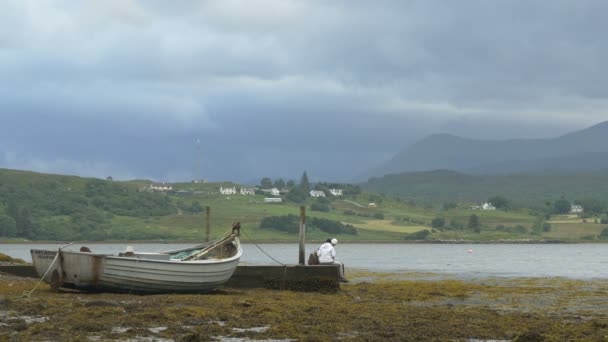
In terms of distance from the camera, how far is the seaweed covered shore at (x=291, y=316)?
910 inches

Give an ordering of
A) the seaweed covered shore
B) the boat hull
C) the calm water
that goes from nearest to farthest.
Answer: the seaweed covered shore, the boat hull, the calm water

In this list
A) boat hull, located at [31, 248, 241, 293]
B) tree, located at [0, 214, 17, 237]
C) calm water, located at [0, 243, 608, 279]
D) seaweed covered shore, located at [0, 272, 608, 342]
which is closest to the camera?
seaweed covered shore, located at [0, 272, 608, 342]

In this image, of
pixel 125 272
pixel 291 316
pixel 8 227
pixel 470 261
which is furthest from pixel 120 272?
pixel 8 227

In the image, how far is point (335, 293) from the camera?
1396 inches

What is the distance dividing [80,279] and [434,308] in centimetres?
1282

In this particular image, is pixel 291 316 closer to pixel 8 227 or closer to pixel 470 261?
pixel 470 261

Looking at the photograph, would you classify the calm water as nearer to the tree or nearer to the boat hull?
the tree

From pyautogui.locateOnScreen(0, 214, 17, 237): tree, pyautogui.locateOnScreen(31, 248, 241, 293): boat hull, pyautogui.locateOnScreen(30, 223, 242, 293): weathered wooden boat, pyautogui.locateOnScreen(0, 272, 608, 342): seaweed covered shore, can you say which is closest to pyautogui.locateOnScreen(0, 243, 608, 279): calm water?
pyautogui.locateOnScreen(0, 214, 17, 237): tree

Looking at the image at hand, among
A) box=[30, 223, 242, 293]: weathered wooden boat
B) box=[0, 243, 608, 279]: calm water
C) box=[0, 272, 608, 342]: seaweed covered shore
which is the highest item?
box=[30, 223, 242, 293]: weathered wooden boat

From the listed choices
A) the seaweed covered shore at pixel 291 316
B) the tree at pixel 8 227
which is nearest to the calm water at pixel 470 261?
the tree at pixel 8 227

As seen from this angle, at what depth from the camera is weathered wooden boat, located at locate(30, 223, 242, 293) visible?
31.0 metres

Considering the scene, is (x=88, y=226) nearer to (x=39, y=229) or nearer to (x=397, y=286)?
(x=39, y=229)

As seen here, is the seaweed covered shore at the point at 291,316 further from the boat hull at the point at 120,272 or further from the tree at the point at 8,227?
the tree at the point at 8,227

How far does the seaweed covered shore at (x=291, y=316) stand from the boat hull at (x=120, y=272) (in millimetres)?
483
